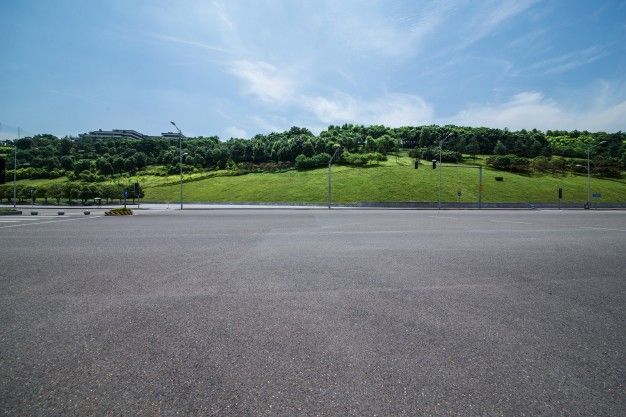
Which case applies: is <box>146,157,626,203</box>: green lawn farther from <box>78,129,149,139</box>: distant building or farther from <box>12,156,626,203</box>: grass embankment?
<box>78,129,149,139</box>: distant building

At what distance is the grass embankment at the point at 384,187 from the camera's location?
57188 mm

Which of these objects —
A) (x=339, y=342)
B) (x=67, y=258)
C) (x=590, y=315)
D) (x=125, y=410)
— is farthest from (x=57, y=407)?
(x=67, y=258)

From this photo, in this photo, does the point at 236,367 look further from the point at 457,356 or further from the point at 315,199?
the point at 315,199

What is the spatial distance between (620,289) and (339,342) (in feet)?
18.7

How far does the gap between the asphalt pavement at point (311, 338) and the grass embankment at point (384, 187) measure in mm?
48845

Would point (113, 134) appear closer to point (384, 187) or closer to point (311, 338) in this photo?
point (384, 187)

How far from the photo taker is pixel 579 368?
2818 mm

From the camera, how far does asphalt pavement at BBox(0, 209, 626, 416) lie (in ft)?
7.75

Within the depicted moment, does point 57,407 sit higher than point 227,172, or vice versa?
point 227,172

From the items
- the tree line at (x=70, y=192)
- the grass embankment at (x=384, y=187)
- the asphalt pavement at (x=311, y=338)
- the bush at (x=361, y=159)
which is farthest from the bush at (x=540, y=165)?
the tree line at (x=70, y=192)

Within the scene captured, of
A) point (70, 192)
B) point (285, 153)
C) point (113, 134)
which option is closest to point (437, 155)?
point (285, 153)

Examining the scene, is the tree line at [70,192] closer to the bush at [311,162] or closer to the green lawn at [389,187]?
the green lawn at [389,187]

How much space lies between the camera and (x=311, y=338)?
3.42 metres

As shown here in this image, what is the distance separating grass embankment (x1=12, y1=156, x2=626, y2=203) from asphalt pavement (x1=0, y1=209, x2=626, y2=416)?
160ft
